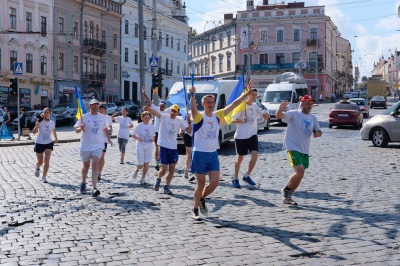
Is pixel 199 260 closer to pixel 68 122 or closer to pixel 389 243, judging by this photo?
pixel 389 243

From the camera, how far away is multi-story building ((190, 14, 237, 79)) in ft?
254

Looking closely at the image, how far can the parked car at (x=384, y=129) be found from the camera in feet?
61.7

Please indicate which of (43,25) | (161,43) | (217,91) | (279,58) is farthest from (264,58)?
(217,91)

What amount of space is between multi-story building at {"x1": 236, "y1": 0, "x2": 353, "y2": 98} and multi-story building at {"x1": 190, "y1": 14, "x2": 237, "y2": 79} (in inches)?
77.2

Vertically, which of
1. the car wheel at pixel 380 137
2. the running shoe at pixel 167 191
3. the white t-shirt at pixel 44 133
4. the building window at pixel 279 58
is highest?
the building window at pixel 279 58

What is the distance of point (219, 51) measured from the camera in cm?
8119

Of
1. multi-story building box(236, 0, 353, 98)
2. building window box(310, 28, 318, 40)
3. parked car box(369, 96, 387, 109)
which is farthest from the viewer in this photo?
building window box(310, 28, 318, 40)

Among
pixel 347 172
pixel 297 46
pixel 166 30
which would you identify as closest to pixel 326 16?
pixel 297 46

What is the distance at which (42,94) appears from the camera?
4559 cm

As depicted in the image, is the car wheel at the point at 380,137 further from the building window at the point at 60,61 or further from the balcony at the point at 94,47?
the balcony at the point at 94,47

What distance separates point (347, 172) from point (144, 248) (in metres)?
7.82

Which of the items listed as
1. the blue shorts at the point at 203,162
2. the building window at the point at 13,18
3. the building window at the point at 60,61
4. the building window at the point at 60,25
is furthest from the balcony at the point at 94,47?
the blue shorts at the point at 203,162

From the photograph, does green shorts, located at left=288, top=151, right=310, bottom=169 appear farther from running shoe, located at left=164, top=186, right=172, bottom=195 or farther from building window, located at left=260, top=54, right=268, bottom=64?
building window, located at left=260, top=54, right=268, bottom=64

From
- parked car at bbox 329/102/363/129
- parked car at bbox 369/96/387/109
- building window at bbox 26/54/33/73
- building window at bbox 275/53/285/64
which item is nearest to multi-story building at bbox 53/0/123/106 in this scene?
building window at bbox 26/54/33/73
